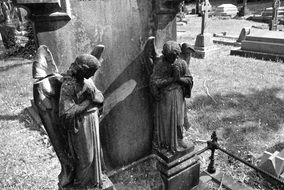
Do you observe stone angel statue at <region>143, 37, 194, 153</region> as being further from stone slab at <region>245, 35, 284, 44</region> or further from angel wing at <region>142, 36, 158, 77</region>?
stone slab at <region>245, 35, 284, 44</region>

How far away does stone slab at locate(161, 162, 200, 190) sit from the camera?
10.1 feet

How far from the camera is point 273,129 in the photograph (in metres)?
5.13

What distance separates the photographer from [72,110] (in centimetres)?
208

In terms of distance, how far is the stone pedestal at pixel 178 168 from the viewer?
3025 mm

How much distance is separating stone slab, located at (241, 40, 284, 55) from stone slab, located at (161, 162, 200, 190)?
27.2ft

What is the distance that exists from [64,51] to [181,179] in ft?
7.16

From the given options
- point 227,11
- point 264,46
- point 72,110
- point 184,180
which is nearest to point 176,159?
point 184,180

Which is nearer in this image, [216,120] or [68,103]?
[68,103]

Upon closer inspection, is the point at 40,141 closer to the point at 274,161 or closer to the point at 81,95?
the point at 81,95

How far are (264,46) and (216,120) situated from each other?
6.10 m

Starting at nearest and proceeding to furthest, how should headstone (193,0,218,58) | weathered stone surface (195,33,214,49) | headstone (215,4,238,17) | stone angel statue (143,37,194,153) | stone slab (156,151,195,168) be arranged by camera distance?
stone angel statue (143,37,194,153)
stone slab (156,151,195,168)
headstone (193,0,218,58)
weathered stone surface (195,33,214,49)
headstone (215,4,238,17)

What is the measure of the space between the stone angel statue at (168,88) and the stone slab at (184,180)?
375 millimetres

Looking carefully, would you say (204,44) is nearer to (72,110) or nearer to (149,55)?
(149,55)

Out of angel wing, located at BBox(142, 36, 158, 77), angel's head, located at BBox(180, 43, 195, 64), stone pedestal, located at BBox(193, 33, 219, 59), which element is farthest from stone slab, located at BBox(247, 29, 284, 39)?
angel wing, located at BBox(142, 36, 158, 77)
